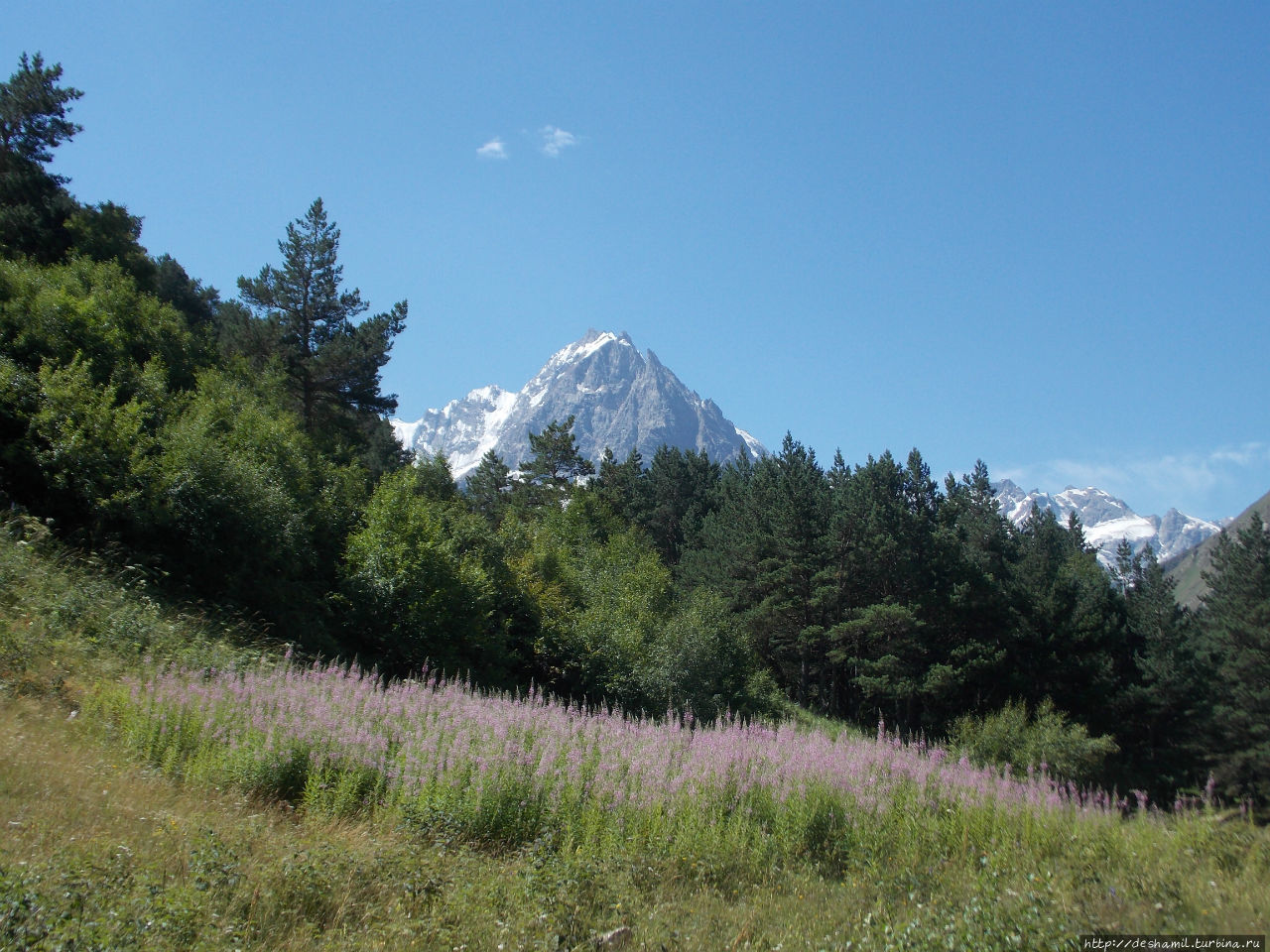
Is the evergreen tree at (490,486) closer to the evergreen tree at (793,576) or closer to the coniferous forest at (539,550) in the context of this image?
the coniferous forest at (539,550)

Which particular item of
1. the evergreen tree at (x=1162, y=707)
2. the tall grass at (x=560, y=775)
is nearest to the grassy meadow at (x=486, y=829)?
the tall grass at (x=560, y=775)

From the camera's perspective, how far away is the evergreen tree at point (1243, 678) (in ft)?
144

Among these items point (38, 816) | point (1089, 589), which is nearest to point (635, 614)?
point (38, 816)

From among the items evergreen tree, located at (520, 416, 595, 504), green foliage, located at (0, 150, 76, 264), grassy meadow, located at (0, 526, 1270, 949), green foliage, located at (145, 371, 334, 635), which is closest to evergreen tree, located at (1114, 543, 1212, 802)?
evergreen tree, located at (520, 416, 595, 504)

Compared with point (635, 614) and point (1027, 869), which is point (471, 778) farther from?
point (635, 614)

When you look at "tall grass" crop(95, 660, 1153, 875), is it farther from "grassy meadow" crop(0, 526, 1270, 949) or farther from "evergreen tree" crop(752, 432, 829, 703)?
"evergreen tree" crop(752, 432, 829, 703)

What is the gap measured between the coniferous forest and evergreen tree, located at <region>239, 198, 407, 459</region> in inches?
4.3

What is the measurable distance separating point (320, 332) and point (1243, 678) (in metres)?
58.1

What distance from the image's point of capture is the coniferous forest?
649 inches

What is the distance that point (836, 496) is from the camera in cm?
4938

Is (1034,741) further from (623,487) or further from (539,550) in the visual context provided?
(623,487)

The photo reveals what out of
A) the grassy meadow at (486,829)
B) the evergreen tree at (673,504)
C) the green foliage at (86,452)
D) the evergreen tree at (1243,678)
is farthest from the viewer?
the evergreen tree at (673,504)

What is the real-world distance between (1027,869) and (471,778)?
17.6 feet

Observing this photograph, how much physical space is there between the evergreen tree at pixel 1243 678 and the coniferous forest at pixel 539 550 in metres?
0.21
